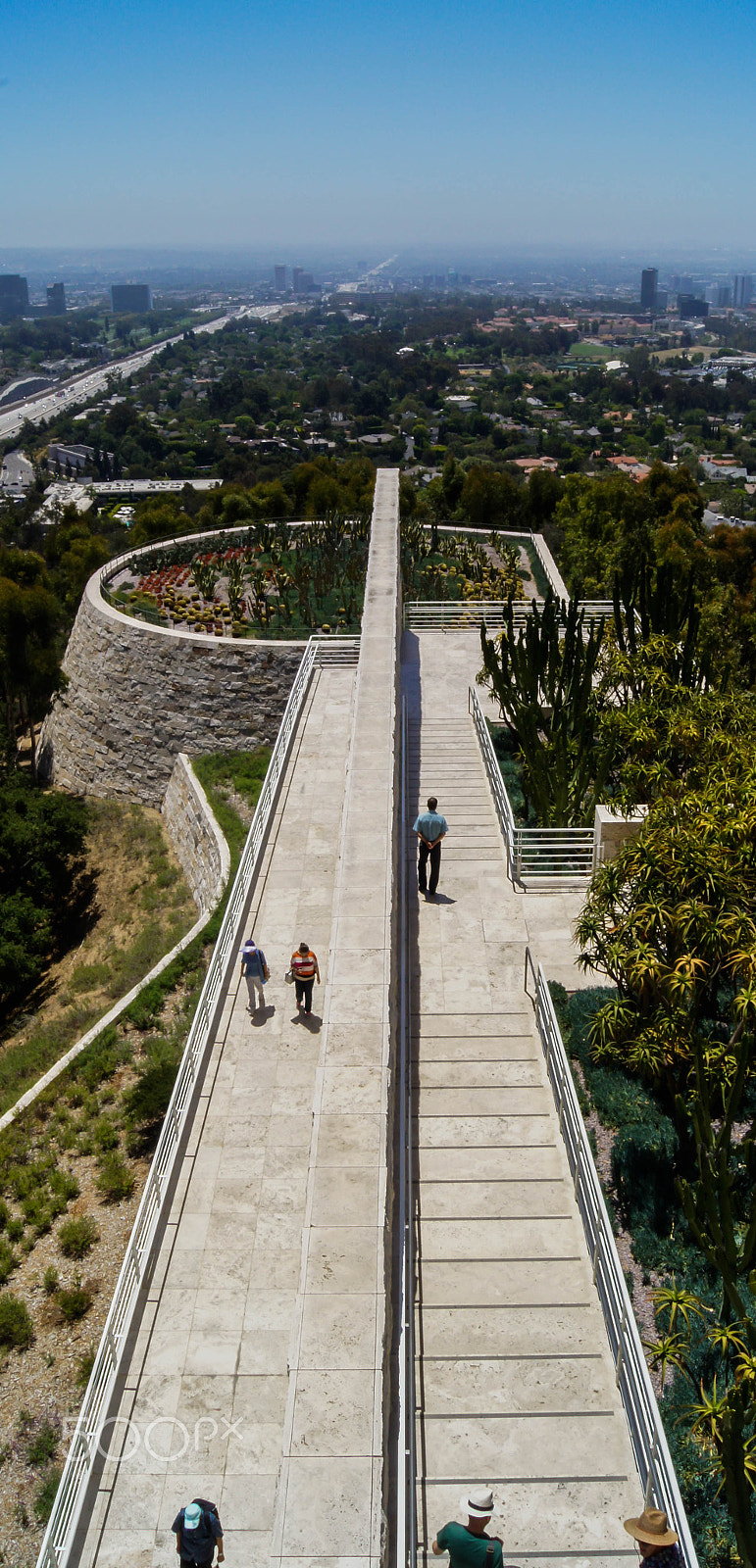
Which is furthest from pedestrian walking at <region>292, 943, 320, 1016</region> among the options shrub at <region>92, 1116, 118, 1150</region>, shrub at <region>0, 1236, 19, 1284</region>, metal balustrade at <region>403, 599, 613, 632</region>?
metal balustrade at <region>403, 599, 613, 632</region>

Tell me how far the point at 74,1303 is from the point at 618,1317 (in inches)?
172

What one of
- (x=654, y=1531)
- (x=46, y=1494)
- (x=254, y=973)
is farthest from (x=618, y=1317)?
(x=46, y=1494)

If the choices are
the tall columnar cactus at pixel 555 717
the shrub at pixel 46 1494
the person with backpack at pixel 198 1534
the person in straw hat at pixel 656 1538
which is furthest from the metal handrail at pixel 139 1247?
the tall columnar cactus at pixel 555 717

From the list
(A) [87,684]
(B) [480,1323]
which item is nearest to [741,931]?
(B) [480,1323]

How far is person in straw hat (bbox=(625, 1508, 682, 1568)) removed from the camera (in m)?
4.41

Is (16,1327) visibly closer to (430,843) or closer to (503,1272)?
(503,1272)

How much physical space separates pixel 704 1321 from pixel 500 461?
85.4m

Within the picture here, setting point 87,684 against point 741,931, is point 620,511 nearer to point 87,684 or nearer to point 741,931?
point 87,684

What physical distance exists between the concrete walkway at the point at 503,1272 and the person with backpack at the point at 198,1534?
1.06 m

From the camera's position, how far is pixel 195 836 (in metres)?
16.2

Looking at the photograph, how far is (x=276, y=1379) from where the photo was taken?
5.44 meters

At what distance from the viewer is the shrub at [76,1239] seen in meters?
8.45

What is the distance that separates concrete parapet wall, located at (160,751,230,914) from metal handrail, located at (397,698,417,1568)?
5852mm

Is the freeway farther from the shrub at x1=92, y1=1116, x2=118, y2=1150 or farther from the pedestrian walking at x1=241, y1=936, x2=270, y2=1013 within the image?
the pedestrian walking at x1=241, y1=936, x2=270, y2=1013
